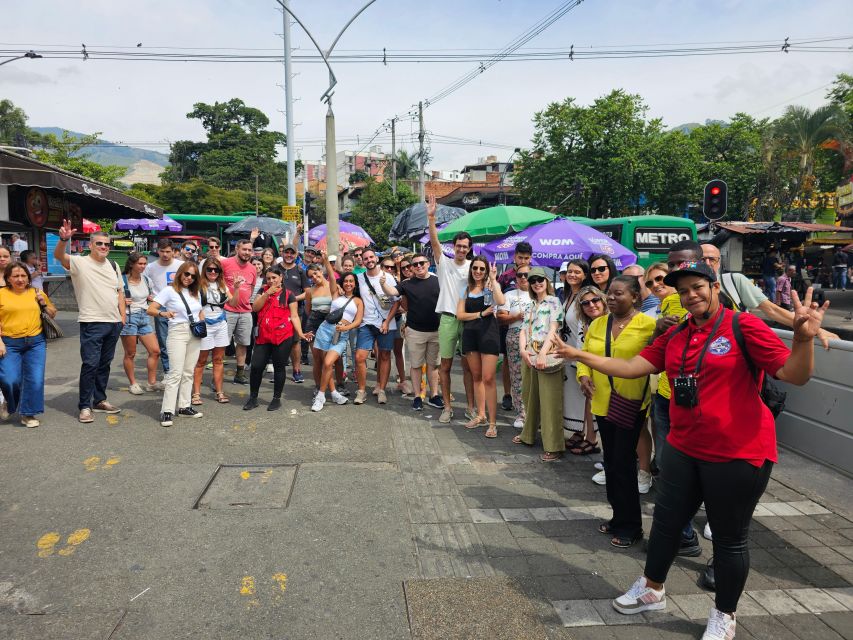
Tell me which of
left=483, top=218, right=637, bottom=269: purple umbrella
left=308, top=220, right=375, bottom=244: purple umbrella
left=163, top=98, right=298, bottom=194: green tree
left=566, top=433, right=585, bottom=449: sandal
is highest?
Result: left=163, top=98, right=298, bottom=194: green tree

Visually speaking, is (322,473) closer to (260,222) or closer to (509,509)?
(509,509)

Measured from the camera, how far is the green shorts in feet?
21.8

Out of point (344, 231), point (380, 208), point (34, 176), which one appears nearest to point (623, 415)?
A: point (34, 176)

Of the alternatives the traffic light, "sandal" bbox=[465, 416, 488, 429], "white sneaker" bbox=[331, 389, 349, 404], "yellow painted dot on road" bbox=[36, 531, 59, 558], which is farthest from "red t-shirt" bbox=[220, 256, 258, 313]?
the traffic light

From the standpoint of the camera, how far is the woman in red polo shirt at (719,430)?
8.91 feet

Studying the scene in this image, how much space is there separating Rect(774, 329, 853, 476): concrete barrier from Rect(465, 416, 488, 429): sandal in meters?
2.90

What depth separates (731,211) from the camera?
3728 centimetres

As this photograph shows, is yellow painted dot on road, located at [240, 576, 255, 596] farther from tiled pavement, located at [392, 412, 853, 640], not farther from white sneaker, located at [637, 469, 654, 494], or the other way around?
white sneaker, located at [637, 469, 654, 494]

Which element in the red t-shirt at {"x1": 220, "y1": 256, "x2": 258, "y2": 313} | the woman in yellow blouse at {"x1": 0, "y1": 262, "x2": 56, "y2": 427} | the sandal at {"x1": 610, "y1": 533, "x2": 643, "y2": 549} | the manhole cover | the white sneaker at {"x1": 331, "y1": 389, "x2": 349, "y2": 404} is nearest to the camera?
the sandal at {"x1": 610, "y1": 533, "x2": 643, "y2": 549}

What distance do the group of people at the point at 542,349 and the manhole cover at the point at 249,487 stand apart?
173 cm

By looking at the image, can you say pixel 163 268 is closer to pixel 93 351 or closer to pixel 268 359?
pixel 93 351

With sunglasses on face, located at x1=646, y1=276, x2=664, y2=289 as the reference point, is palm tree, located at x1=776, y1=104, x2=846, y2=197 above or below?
above

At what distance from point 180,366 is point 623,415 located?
4668mm

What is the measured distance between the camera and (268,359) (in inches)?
273
